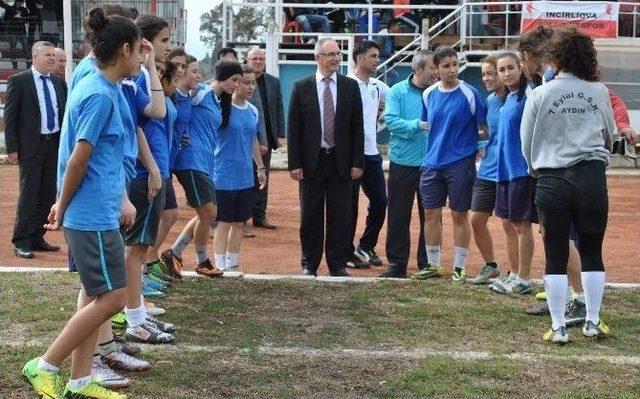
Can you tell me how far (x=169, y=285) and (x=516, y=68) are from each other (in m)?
3.32

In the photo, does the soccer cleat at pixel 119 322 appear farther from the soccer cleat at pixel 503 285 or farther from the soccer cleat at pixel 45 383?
the soccer cleat at pixel 503 285

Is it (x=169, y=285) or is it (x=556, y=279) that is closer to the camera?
(x=556, y=279)

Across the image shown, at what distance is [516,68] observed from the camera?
8227mm

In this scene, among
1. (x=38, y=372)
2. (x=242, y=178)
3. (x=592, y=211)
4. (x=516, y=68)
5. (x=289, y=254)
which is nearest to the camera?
(x=38, y=372)

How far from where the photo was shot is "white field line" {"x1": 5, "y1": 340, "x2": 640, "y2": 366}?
622 cm

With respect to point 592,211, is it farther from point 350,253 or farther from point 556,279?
point 350,253

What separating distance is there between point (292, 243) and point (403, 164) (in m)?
2.66

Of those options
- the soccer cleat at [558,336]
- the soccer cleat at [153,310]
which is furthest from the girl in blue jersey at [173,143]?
the soccer cleat at [558,336]

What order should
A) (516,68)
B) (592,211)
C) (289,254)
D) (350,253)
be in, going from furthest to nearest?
(289,254)
(350,253)
(516,68)
(592,211)

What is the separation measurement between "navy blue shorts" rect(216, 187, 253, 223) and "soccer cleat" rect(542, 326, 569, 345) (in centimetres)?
337

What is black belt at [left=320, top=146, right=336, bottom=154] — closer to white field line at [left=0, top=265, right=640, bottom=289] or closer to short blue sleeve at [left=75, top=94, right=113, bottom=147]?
white field line at [left=0, top=265, right=640, bottom=289]

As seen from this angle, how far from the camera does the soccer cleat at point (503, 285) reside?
8352 millimetres

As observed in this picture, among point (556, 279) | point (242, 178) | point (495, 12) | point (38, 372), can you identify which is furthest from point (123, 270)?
point (495, 12)

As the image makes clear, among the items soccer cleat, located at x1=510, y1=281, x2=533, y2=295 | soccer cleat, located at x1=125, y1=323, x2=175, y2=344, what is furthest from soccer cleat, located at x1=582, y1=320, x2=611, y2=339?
soccer cleat, located at x1=125, y1=323, x2=175, y2=344
